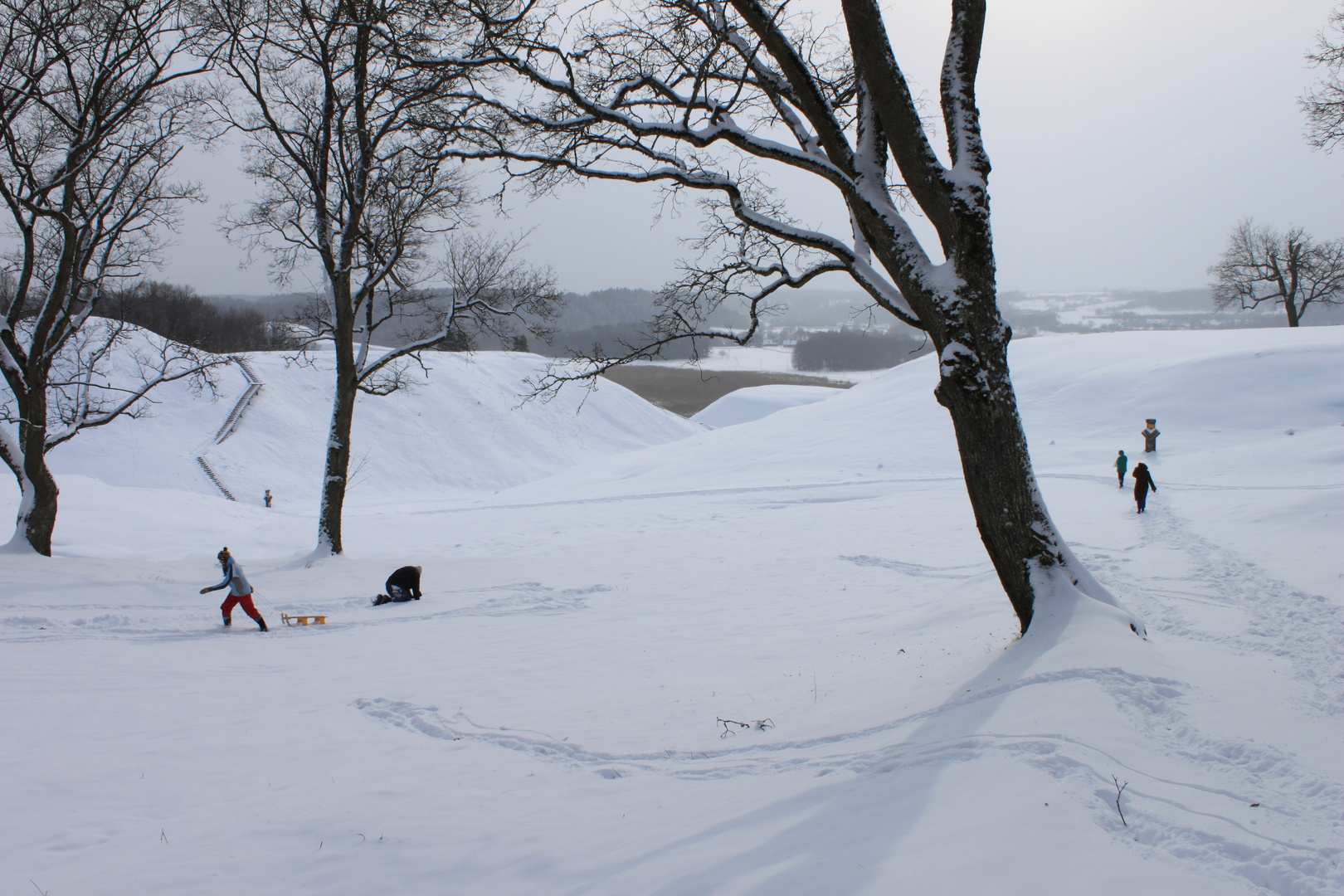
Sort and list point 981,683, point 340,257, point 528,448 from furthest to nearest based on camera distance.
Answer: point 528,448 < point 340,257 < point 981,683

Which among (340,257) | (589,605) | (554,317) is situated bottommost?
(589,605)

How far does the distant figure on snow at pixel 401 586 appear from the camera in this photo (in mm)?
11508

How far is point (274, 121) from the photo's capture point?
13844 millimetres

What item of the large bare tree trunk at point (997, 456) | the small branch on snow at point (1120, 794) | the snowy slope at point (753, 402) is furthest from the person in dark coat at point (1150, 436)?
the snowy slope at point (753, 402)

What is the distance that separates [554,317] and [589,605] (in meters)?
7.05

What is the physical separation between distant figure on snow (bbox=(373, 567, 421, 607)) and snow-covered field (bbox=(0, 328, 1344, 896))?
0.48m

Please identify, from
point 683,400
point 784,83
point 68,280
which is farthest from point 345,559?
point 683,400

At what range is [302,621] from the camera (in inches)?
399

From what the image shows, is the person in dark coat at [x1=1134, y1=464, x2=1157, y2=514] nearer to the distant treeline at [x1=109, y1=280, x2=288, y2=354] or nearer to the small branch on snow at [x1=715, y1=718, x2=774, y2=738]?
the small branch on snow at [x1=715, y1=718, x2=774, y2=738]

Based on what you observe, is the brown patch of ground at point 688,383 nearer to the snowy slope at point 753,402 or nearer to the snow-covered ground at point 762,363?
the snow-covered ground at point 762,363

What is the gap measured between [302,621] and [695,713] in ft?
22.1

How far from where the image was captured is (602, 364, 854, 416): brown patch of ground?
79.8 meters

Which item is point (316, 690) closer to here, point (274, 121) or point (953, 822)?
point (953, 822)

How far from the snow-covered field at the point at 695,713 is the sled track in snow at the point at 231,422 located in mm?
14313
